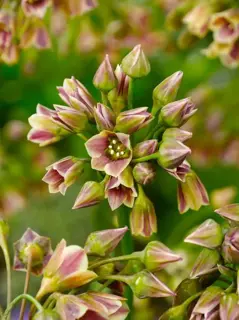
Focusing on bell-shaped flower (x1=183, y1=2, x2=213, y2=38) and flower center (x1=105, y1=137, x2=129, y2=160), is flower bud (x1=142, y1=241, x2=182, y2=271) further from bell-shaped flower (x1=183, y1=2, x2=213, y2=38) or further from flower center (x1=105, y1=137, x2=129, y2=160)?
bell-shaped flower (x1=183, y1=2, x2=213, y2=38)

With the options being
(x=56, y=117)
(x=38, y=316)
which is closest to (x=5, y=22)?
(x=56, y=117)

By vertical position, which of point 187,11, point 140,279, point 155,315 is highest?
point 187,11

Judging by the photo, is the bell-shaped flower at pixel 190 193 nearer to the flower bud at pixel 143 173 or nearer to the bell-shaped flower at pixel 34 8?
the flower bud at pixel 143 173

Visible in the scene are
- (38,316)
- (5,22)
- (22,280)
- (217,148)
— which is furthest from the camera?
(217,148)

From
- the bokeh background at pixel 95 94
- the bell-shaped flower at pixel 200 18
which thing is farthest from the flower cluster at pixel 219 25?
the bokeh background at pixel 95 94

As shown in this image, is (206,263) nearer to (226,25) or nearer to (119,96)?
(119,96)

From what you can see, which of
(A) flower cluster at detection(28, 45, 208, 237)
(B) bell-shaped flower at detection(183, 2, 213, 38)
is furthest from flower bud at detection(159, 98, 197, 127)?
(B) bell-shaped flower at detection(183, 2, 213, 38)

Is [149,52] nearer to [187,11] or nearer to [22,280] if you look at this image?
[187,11]
